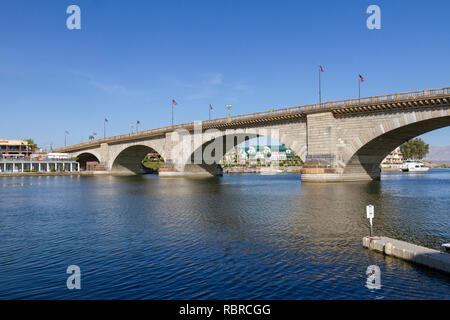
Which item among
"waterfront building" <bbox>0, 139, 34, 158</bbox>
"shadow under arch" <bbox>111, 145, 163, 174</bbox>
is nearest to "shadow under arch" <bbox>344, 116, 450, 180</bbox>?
"shadow under arch" <bbox>111, 145, 163, 174</bbox>

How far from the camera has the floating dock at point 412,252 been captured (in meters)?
12.7

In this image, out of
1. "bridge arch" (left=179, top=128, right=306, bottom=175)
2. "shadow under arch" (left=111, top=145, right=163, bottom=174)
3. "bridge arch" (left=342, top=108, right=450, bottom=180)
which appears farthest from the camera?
"shadow under arch" (left=111, top=145, right=163, bottom=174)

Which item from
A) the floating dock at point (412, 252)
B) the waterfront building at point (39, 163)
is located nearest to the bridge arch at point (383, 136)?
the floating dock at point (412, 252)

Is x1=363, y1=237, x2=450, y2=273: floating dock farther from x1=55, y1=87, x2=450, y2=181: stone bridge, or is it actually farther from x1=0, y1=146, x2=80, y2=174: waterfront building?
x1=0, y1=146, x2=80, y2=174: waterfront building

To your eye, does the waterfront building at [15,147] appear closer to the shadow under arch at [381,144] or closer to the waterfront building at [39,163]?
the waterfront building at [39,163]

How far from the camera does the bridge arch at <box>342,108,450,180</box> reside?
48219 mm

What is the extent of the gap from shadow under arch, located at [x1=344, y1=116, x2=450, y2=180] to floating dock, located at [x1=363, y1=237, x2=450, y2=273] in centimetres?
3870

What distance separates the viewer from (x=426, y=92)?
46.5m

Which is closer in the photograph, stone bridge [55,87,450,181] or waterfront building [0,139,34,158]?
stone bridge [55,87,450,181]

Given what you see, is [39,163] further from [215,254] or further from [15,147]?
[215,254]

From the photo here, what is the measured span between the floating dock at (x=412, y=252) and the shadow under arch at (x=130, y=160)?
106 metres

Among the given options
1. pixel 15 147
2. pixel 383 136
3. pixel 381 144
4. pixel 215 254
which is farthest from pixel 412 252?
pixel 15 147

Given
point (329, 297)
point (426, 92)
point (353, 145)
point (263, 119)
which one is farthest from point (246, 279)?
point (263, 119)
